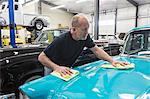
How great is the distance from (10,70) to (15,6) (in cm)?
314

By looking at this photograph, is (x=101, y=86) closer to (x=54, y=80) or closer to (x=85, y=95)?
(x=85, y=95)

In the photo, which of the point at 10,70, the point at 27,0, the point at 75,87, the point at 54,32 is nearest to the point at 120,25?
the point at 27,0

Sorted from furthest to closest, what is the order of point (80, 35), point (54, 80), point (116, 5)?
1. point (116, 5)
2. point (80, 35)
3. point (54, 80)

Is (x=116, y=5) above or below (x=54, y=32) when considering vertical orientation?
above

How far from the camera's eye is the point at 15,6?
21.4ft

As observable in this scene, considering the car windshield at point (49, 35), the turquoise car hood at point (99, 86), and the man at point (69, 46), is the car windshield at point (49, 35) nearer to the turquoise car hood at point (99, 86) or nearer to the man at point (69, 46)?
the man at point (69, 46)

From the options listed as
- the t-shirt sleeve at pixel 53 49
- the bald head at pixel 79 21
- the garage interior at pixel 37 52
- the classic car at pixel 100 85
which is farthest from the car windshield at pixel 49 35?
the classic car at pixel 100 85

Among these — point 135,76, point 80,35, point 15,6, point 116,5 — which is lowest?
point 135,76

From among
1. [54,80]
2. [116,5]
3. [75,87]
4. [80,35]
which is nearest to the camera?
[75,87]

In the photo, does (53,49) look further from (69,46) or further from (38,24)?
(38,24)

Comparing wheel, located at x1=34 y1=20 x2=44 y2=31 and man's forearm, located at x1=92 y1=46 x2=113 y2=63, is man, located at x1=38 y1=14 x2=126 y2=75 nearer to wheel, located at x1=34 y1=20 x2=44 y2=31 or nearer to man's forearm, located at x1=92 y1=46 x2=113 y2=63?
man's forearm, located at x1=92 y1=46 x2=113 y2=63

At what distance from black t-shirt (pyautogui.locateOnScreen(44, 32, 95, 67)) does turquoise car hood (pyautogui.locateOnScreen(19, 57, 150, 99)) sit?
45 centimetres

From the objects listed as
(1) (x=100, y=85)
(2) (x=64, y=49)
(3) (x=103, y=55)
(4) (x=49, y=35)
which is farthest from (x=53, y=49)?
(4) (x=49, y=35)

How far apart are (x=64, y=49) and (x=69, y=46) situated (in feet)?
0.27
